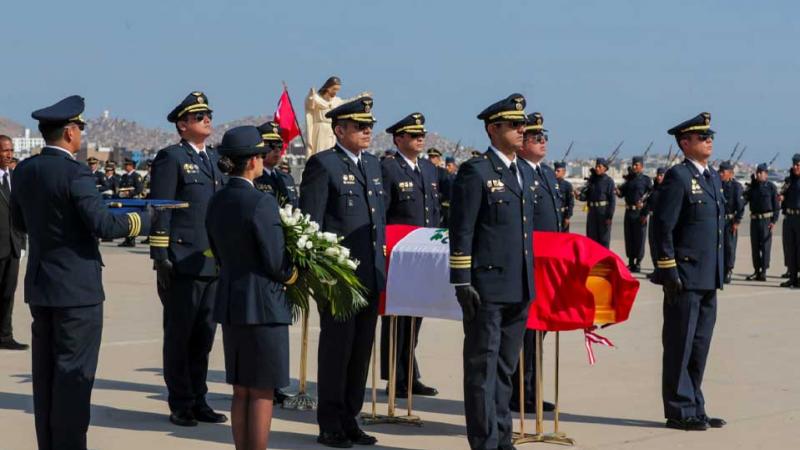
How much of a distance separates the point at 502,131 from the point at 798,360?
18.3 feet

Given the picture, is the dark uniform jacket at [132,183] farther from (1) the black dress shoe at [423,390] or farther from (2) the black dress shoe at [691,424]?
(2) the black dress shoe at [691,424]

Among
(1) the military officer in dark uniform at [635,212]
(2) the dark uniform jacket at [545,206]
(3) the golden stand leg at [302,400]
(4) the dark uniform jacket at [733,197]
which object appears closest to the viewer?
(3) the golden stand leg at [302,400]

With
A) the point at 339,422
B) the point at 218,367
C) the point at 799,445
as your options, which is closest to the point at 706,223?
the point at 799,445

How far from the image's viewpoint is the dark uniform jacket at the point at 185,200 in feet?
30.2

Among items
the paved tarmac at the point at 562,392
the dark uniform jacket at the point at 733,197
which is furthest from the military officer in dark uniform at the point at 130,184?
the paved tarmac at the point at 562,392

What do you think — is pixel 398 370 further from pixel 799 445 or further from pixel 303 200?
pixel 799 445

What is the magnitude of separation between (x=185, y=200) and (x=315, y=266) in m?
2.27

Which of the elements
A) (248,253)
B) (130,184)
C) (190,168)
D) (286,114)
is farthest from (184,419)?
(130,184)

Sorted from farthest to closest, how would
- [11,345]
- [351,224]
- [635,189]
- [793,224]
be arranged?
[635,189] → [793,224] → [11,345] → [351,224]

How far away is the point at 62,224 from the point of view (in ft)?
24.0

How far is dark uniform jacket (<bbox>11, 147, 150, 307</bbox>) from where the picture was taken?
7227mm

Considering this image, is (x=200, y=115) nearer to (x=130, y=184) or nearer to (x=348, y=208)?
(x=348, y=208)

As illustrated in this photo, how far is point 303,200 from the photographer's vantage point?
8867 mm

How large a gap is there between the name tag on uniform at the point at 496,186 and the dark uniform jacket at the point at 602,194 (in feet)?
57.0
